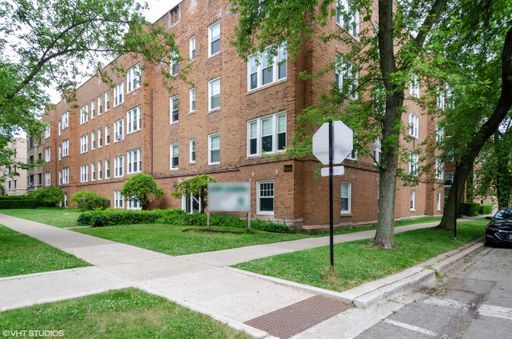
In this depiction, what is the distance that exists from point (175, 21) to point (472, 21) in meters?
18.0

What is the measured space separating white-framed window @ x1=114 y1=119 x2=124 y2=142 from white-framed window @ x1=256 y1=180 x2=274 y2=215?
16516 millimetres

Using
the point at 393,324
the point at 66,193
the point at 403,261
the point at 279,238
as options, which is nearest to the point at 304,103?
the point at 279,238

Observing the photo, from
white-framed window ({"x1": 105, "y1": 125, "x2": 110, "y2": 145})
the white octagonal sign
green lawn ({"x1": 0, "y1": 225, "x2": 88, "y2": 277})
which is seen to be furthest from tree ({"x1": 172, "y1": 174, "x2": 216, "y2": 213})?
white-framed window ({"x1": 105, "y1": 125, "x2": 110, "y2": 145})

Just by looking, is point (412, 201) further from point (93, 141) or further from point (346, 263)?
point (93, 141)

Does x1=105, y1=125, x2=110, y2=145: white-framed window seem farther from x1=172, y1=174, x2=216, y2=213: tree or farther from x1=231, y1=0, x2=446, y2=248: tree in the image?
x1=231, y1=0, x2=446, y2=248: tree

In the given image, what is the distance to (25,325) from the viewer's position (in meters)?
4.07

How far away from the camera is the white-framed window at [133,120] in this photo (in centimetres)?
2533

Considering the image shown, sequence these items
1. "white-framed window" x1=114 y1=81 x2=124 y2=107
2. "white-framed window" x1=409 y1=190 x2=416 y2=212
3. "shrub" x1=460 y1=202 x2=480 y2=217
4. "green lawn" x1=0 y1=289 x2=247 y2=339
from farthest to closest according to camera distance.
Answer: "shrub" x1=460 y1=202 x2=480 y2=217
"white-framed window" x1=114 y1=81 x2=124 y2=107
"white-framed window" x1=409 y1=190 x2=416 y2=212
"green lawn" x1=0 y1=289 x2=247 y2=339

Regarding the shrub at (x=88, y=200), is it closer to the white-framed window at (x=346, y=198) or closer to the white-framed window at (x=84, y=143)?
the white-framed window at (x=84, y=143)

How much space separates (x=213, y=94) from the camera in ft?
63.9

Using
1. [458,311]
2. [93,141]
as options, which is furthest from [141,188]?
[458,311]

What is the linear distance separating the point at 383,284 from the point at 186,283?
372cm

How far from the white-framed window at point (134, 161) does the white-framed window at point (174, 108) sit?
4716mm

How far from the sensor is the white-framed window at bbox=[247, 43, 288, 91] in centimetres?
1525
